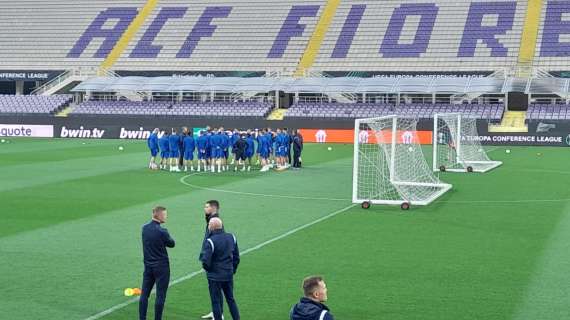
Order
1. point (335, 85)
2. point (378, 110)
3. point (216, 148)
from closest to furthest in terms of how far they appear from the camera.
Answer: point (216, 148) < point (378, 110) < point (335, 85)

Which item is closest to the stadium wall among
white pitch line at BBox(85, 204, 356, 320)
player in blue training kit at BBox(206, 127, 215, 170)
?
player in blue training kit at BBox(206, 127, 215, 170)

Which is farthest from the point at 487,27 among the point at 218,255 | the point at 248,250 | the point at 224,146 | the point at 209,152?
the point at 218,255

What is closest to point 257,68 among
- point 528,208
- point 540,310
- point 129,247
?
point 528,208

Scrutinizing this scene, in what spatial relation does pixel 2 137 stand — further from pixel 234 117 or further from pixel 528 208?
pixel 528 208

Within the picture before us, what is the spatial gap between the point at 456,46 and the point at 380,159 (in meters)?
37.4

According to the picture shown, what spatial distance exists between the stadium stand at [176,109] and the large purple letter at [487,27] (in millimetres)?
14592

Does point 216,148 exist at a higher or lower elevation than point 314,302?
higher

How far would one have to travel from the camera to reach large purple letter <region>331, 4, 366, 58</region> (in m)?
63.8

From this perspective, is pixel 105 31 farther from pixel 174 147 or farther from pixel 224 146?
pixel 224 146

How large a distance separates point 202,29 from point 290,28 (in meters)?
6.92

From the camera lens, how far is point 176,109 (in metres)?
59.6

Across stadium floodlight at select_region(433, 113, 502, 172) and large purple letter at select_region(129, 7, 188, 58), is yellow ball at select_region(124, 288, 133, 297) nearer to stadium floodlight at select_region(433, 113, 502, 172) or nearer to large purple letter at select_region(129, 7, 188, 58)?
stadium floodlight at select_region(433, 113, 502, 172)

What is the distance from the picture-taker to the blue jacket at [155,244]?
34.7ft

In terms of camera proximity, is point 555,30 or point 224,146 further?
point 555,30
